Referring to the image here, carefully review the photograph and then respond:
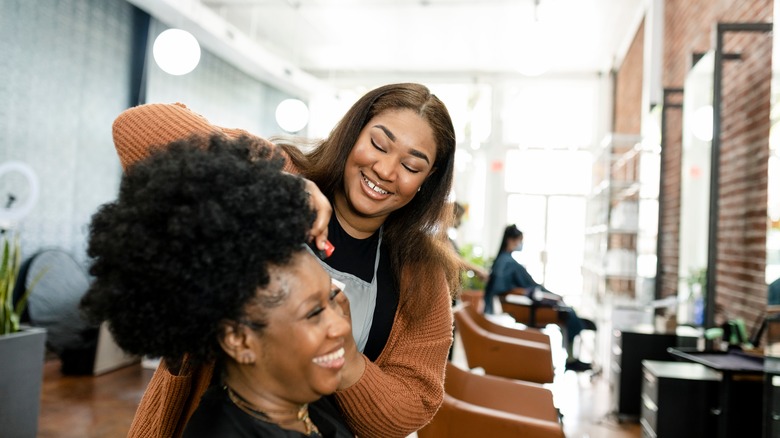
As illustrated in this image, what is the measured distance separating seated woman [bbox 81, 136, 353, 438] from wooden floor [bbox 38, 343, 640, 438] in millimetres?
2996

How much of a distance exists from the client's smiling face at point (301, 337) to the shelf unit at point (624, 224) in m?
4.54

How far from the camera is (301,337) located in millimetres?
929

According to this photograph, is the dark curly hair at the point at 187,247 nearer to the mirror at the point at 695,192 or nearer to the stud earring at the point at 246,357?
the stud earring at the point at 246,357

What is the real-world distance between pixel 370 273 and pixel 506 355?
95.3 inches

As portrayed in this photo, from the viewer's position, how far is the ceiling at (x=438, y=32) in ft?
A: 24.7

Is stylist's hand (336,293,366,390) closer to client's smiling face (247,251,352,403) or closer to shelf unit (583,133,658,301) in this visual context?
client's smiling face (247,251,352,403)

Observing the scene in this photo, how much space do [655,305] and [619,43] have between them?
5356 millimetres

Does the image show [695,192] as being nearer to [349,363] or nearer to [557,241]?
[349,363]

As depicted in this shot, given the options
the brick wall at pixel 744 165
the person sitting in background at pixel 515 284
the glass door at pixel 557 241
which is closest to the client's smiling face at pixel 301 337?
the brick wall at pixel 744 165

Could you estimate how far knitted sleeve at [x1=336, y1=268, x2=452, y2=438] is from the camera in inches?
46.2

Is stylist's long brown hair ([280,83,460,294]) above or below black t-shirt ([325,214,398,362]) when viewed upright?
above

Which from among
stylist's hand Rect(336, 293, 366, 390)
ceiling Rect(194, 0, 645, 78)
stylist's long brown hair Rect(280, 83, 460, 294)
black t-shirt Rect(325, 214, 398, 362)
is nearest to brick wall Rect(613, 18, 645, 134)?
ceiling Rect(194, 0, 645, 78)

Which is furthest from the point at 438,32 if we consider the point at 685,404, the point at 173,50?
the point at 685,404

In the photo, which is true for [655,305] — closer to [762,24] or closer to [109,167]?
[762,24]
